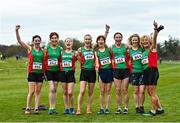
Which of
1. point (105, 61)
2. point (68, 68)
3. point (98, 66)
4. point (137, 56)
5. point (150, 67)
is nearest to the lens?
point (150, 67)

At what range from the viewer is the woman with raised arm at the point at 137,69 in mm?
11477

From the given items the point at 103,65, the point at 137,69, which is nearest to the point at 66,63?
the point at 103,65

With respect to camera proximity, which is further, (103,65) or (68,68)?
(68,68)

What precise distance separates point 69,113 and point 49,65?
145 cm

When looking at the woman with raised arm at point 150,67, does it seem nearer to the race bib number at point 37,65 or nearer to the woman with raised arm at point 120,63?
the woman with raised arm at point 120,63

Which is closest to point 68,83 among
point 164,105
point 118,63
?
point 118,63

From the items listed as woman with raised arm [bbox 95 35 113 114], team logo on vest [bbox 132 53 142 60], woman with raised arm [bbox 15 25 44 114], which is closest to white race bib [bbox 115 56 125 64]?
woman with raised arm [bbox 95 35 113 114]

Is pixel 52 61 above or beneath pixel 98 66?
above

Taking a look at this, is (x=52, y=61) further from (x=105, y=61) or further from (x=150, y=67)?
(x=150, y=67)

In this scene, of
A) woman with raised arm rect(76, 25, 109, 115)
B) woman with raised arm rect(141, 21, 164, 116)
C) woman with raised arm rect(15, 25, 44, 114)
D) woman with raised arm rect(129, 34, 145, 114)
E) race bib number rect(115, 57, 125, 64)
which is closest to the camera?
woman with raised arm rect(141, 21, 164, 116)

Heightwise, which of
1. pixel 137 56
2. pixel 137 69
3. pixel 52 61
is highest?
pixel 137 56

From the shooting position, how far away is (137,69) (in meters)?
11.5

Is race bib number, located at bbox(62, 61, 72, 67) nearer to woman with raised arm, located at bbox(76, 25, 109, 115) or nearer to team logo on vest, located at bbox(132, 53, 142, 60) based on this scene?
woman with raised arm, located at bbox(76, 25, 109, 115)

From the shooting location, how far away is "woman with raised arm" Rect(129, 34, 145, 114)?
1148 centimetres
